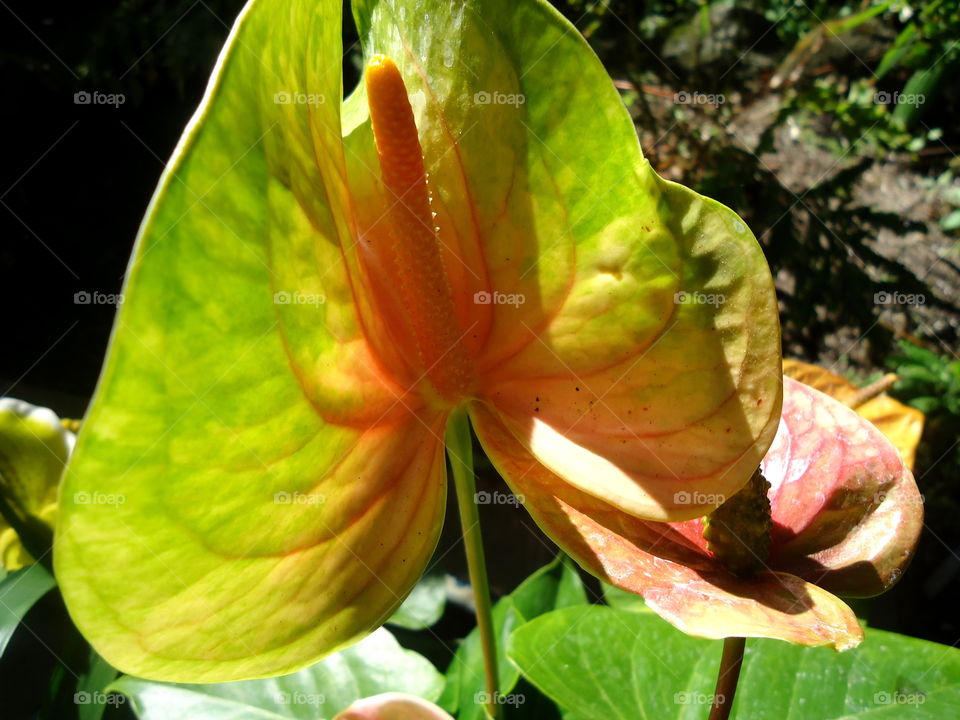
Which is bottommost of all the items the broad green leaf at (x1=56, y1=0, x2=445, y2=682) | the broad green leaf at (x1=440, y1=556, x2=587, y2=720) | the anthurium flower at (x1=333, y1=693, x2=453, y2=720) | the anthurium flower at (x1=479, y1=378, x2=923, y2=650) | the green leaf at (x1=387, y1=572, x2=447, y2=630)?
the green leaf at (x1=387, y1=572, x2=447, y2=630)

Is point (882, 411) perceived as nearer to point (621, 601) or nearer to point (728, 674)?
point (621, 601)

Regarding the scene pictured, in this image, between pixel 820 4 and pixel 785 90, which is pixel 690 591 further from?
pixel 785 90

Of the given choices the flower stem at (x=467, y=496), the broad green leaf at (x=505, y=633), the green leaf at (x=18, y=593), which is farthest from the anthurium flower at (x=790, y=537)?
the green leaf at (x=18, y=593)

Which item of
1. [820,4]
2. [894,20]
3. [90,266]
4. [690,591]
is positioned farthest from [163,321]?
[894,20]

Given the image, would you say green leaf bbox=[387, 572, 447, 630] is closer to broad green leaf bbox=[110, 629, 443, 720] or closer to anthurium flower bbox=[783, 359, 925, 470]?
broad green leaf bbox=[110, 629, 443, 720]

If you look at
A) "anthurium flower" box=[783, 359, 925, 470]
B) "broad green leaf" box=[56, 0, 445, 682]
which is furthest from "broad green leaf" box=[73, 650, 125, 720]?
"anthurium flower" box=[783, 359, 925, 470]

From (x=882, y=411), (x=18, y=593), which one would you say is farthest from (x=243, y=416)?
(x=882, y=411)

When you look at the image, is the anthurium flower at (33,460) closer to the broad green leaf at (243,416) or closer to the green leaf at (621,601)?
the broad green leaf at (243,416)

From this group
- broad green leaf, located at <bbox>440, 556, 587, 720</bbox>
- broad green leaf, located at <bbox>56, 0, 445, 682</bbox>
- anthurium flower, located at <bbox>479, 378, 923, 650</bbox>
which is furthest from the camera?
broad green leaf, located at <bbox>440, 556, 587, 720</bbox>
